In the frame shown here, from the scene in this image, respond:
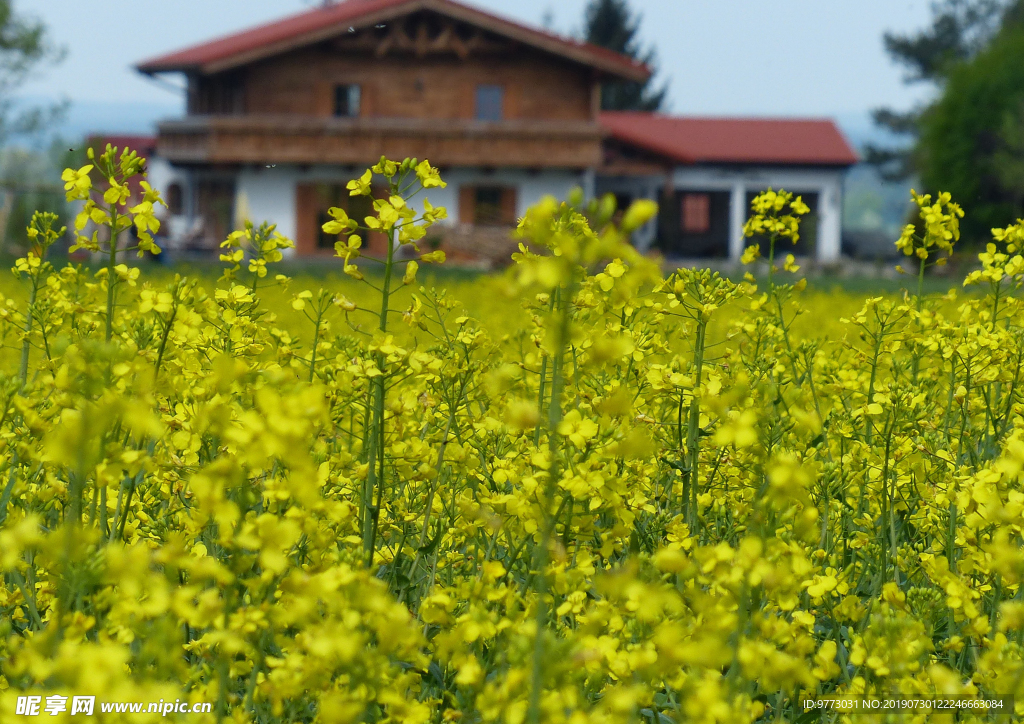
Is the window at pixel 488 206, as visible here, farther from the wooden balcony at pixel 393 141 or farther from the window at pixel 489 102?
the window at pixel 489 102

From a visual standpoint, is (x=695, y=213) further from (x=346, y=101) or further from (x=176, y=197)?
(x=176, y=197)

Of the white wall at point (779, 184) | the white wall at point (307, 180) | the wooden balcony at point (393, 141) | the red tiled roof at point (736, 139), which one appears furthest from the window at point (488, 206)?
the white wall at point (779, 184)

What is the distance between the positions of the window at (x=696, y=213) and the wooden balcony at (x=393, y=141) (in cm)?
785

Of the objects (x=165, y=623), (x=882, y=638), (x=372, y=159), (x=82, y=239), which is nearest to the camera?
(x=165, y=623)

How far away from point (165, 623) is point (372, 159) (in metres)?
22.6

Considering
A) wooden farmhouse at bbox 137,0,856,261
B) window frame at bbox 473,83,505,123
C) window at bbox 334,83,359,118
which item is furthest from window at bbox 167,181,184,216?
window frame at bbox 473,83,505,123

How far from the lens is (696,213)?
3191 centimetres

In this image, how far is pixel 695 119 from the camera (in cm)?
3288

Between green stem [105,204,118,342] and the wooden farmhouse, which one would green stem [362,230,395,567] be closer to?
green stem [105,204,118,342]

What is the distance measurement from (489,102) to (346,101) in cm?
320

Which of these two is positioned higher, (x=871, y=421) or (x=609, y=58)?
(x=609, y=58)

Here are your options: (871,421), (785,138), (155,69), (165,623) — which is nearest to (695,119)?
(785,138)

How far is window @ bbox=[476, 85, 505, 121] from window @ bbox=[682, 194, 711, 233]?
25.4ft

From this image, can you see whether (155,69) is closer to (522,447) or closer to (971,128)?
(971,128)
